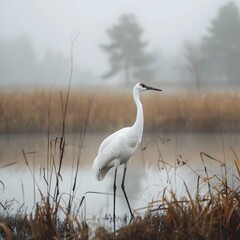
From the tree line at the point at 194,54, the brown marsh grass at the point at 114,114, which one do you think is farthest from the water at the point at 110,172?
the tree line at the point at 194,54

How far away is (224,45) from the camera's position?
17.2 m

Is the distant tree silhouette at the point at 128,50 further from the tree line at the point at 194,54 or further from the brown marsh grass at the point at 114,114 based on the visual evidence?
the brown marsh grass at the point at 114,114

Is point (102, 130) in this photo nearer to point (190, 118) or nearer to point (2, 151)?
point (190, 118)

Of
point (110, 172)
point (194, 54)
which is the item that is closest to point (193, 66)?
point (194, 54)

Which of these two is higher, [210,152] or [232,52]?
[232,52]

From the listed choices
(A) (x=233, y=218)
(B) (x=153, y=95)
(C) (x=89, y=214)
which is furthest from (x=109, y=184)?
(B) (x=153, y=95)

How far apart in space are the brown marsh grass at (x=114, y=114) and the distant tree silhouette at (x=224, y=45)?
7.19m

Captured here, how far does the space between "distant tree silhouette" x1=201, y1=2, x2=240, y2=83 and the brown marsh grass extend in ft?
23.6

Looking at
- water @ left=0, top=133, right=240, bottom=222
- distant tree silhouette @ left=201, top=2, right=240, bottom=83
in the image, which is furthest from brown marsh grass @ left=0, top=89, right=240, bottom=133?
distant tree silhouette @ left=201, top=2, right=240, bottom=83

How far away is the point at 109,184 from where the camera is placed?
535cm

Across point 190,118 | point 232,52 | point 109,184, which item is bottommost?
point 109,184

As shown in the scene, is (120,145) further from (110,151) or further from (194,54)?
(194,54)

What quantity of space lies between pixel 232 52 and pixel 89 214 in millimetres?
13967

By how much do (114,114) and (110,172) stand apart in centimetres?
292
